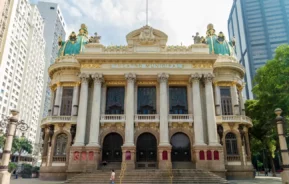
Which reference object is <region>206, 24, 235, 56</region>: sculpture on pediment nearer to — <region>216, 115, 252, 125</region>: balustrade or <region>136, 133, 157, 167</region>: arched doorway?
<region>216, 115, 252, 125</region>: balustrade

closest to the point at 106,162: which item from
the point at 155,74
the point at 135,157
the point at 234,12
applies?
the point at 135,157

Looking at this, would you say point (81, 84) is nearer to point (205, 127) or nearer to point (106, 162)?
point (106, 162)

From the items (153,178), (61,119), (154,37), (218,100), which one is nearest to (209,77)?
(218,100)

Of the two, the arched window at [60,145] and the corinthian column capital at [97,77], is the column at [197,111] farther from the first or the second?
the arched window at [60,145]

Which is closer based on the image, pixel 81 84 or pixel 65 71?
pixel 81 84

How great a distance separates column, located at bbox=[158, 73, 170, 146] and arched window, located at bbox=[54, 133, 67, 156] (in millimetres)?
11631

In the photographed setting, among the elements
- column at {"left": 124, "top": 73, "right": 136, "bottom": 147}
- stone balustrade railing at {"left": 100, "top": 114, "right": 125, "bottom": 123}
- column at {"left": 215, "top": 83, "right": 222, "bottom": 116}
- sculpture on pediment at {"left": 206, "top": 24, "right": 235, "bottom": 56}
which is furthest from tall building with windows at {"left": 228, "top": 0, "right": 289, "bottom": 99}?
stone balustrade railing at {"left": 100, "top": 114, "right": 125, "bottom": 123}

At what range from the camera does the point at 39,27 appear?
9638 cm

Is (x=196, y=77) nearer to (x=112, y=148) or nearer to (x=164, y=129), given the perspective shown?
(x=164, y=129)

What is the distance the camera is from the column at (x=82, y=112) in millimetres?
26703

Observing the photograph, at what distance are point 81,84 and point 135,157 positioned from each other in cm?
1069

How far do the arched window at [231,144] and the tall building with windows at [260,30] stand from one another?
83.7m

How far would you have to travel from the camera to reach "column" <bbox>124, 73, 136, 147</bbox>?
87.5 feet

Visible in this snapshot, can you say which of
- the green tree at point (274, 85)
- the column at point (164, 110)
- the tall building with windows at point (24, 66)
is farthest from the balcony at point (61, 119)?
the tall building with windows at point (24, 66)
